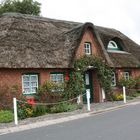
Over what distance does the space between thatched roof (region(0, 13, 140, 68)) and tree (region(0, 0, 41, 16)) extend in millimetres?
14449

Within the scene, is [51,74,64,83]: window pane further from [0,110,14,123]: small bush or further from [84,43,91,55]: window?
[0,110,14,123]: small bush

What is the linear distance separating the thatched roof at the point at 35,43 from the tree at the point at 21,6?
14.4 m

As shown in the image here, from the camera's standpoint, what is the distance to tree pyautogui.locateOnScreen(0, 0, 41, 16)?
124ft

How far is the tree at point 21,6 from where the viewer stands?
3784cm

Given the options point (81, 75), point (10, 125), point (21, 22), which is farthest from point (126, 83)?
point (10, 125)

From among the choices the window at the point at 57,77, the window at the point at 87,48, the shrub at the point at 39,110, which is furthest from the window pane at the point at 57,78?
the window at the point at 87,48

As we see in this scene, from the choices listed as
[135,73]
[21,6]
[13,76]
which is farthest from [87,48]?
[21,6]

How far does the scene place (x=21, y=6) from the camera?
3831cm

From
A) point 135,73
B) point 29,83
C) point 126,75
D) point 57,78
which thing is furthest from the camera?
point 135,73

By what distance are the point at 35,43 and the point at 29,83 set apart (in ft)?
9.06

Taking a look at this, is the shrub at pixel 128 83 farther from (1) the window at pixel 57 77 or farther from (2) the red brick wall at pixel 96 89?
(1) the window at pixel 57 77

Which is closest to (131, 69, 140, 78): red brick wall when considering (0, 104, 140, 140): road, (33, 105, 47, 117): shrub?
(33, 105, 47, 117): shrub

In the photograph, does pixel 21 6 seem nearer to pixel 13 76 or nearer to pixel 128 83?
pixel 128 83

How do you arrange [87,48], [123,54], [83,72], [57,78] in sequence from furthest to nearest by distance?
[123,54] < [87,48] < [83,72] < [57,78]
